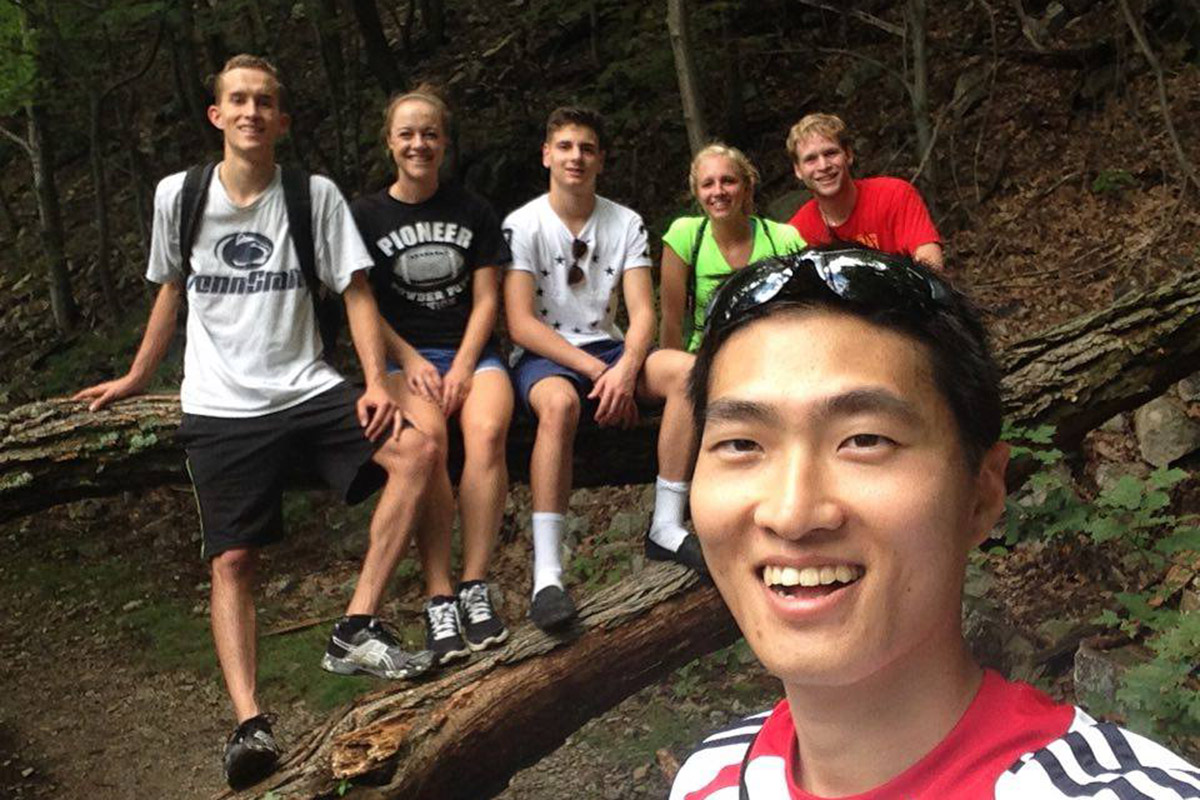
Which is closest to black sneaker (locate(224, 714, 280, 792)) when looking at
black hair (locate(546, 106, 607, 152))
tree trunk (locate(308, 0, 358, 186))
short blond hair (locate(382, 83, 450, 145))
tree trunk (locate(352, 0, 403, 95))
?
short blond hair (locate(382, 83, 450, 145))

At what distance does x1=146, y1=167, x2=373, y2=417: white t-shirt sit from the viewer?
4305 millimetres

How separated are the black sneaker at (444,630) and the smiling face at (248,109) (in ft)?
6.10

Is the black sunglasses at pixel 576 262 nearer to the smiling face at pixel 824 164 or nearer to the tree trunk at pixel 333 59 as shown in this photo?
the smiling face at pixel 824 164

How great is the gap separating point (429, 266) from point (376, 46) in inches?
297

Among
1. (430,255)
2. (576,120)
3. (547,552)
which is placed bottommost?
(547,552)

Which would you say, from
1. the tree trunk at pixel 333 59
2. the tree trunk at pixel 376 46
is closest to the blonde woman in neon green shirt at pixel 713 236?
the tree trunk at pixel 333 59

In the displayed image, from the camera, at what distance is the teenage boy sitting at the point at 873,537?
130 cm

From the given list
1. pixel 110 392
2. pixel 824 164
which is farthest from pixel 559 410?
pixel 110 392

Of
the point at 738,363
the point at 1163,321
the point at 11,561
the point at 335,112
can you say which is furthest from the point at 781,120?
the point at 738,363

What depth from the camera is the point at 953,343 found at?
1.48m

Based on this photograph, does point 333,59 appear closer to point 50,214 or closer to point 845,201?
point 50,214

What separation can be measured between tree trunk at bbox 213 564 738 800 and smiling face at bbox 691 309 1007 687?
2772mm

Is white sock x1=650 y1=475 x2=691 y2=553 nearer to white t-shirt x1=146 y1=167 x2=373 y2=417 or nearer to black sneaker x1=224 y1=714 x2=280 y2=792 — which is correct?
white t-shirt x1=146 y1=167 x2=373 y2=417

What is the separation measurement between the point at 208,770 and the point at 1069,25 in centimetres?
942
